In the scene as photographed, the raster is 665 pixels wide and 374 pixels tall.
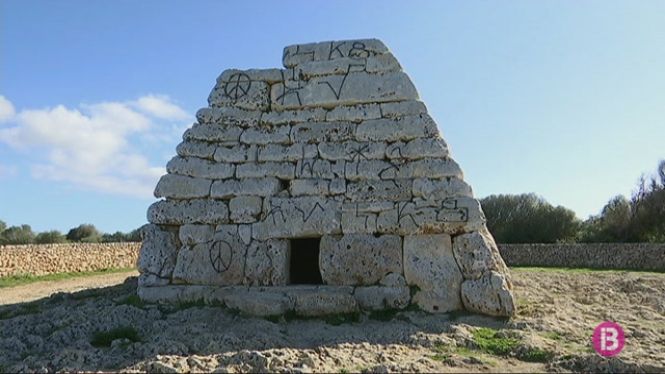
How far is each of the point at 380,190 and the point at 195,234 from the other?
271 centimetres

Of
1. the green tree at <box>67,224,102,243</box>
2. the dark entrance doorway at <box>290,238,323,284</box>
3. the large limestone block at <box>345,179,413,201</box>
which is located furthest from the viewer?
the green tree at <box>67,224,102,243</box>

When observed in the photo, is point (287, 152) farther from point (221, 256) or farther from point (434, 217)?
point (434, 217)

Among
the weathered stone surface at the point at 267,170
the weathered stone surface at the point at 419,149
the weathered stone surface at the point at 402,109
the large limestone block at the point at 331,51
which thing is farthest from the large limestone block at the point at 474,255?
the large limestone block at the point at 331,51

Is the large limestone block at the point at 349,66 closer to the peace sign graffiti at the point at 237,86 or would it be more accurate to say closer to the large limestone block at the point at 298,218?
the peace sign graffiti at the point at 237,86

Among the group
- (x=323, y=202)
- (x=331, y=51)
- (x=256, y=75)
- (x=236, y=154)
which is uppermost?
(x=331, y=51)

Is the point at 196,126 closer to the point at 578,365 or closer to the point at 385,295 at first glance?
the point at 385,295

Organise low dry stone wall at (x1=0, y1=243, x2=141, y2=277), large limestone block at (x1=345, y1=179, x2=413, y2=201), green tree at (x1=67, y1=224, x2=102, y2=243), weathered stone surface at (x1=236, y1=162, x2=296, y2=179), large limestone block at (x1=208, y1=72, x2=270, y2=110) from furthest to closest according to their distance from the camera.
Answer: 1. green tree at (x1=67, y1=224, x2=102, y2=243)
2. low dry stone wall at (x1=0, y1=243, x2=141, y2=277)
3. large limestone block at (x1=208, y1=72, x2=270, y2=110)
4. weathered stone surface at (x1=236, y1=162, x2=296, y2=179)
5. large limestone block at (x1=345, y1=179, x2=413, y2=201)

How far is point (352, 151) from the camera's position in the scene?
752 cm

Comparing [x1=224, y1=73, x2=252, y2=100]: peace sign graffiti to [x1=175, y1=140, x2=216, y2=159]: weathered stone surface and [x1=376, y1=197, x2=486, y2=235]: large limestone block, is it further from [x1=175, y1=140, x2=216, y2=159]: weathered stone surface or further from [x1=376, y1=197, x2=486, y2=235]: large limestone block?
[x1=376, y1=197, x2=486, y2=235]: large limestone block

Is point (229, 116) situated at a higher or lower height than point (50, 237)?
higher

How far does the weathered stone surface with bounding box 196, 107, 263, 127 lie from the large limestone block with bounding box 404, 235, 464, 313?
2948 millimetres

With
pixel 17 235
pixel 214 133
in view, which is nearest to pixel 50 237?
pixel 17 235

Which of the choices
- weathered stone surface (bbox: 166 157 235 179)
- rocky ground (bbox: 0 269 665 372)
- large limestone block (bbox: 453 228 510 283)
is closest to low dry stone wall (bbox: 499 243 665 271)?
rocky ground (bbox: 0 269 665 372)

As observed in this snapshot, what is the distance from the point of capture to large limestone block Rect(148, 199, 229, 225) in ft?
25.0
